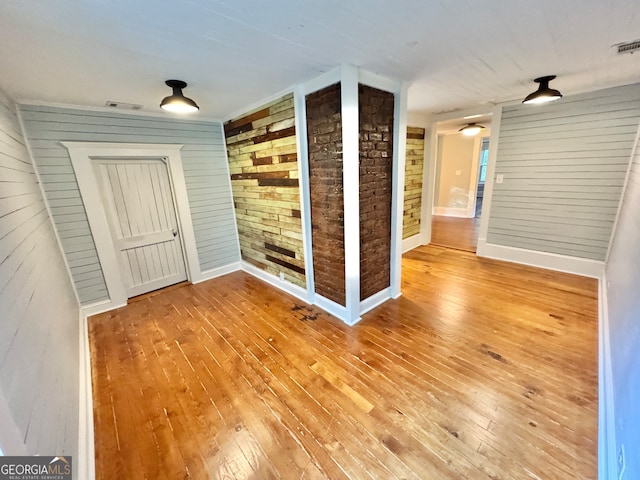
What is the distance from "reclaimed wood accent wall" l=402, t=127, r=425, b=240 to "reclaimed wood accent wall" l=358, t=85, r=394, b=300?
185 cm

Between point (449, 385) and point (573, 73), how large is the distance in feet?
10.7

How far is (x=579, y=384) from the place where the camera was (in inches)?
73.0

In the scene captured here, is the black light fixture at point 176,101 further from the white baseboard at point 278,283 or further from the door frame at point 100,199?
the white baseboard at point 278,283

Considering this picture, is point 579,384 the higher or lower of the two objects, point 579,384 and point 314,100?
the lower

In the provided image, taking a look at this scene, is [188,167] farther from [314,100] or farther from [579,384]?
[579,384]

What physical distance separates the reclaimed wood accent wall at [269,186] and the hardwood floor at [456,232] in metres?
3.45

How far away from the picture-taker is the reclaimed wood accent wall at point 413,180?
4.45 metres

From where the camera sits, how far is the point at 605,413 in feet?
5.06

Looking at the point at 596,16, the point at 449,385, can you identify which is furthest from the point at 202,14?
the point at 449,385

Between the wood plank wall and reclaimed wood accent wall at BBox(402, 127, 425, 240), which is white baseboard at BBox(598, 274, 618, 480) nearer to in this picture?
the wood plank wall

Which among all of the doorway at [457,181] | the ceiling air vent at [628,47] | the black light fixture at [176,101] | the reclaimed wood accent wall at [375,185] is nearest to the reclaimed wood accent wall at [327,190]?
the reclaimed wood accent wall at [375,185]

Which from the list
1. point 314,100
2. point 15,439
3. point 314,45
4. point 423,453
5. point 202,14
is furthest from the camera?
point 314,100

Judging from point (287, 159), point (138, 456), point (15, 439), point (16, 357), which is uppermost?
point (287, 159)

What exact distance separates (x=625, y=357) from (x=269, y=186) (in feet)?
11.2
